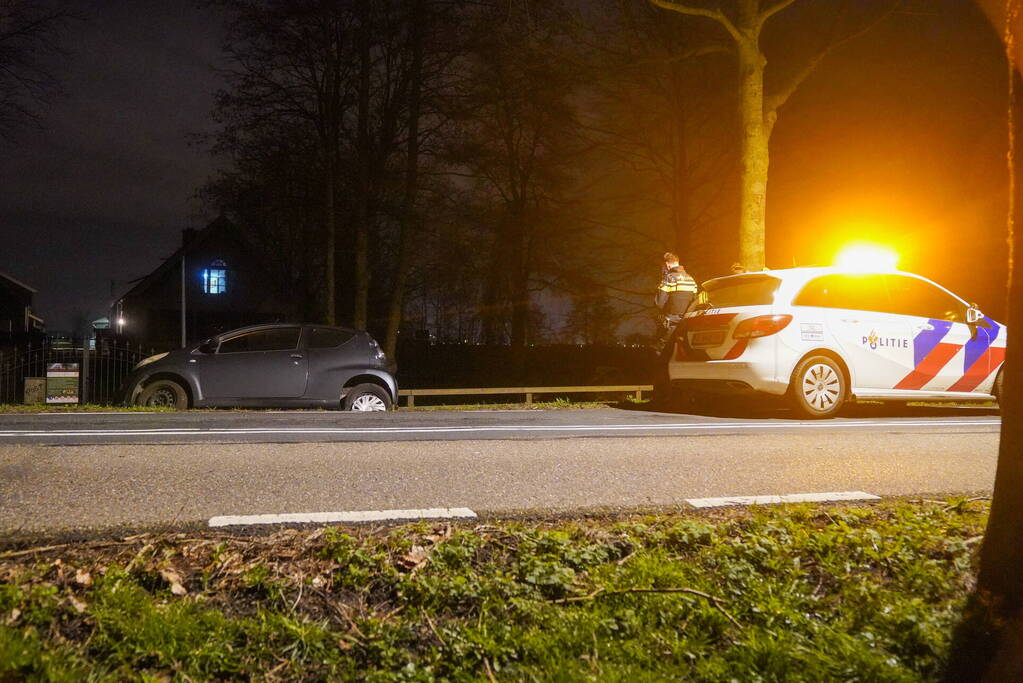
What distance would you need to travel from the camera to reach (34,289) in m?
63.6

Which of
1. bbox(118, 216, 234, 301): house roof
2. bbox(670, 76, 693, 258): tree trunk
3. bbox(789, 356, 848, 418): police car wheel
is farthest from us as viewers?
bbox(118, 216, 234, 301): house roof

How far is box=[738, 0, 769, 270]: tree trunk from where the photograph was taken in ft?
41.9

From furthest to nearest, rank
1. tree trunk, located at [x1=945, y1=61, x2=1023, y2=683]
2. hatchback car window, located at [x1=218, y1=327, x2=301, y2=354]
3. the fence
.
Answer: the fence < hatchback car window, located at [x1=218, y1=327, x2=301, y2=354] < tree trunk, located at [x1=945, y1=61, x2=1023, y2=683]

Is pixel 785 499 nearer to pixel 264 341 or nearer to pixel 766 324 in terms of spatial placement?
pixel 766 324

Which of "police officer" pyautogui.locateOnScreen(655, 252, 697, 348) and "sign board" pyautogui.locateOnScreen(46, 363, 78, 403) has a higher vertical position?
"police officer" pyautogui.locateOnScreen(655, 252, 697, 348)

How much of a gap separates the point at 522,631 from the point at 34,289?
237ft

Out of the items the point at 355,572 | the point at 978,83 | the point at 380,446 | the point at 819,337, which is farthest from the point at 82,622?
the point at 978,83

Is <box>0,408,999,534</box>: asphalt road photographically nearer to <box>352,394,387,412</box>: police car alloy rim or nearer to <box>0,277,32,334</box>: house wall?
<box>352,394,387,412</box>: police car alloy rim

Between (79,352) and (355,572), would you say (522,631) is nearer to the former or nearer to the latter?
(355,572)

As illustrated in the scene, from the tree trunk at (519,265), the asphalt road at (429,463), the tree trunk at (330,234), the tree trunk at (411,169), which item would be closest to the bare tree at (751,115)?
the asphalt road at (429,463)

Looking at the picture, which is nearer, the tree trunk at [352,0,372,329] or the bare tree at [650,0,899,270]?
the bare tree at [650,0,899,270]

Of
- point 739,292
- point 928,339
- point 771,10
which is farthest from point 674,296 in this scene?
point 771,10

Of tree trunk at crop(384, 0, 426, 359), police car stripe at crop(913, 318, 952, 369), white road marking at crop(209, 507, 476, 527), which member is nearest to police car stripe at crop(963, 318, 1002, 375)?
police car stripe at crop(913, 318, 952, 369)

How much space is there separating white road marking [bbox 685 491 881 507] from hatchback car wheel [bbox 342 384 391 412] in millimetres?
7795
